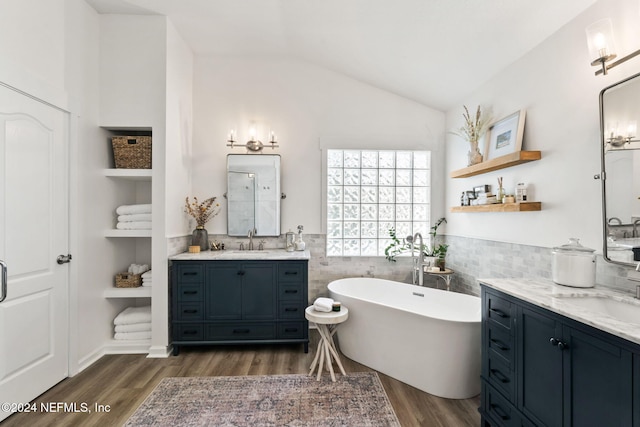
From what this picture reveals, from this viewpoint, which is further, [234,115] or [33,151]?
[234,115]

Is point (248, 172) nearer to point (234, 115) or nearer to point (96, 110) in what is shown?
point (234, 115)

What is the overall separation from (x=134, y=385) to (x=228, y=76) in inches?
129

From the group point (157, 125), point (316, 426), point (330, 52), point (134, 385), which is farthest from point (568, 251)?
point (157, 125)

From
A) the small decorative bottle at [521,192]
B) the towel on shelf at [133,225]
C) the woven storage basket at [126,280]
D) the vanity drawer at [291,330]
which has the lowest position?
the vanity drawer at [291,330]

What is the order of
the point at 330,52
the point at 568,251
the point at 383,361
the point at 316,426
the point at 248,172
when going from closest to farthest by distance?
the point at 568,251
the point at 316,426
the point at 383,361
the point at 330,52
the point at 248,172

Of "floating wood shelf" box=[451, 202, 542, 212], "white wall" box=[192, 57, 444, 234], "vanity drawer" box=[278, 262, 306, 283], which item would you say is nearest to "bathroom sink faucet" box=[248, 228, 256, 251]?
"white wall" box=[192, 57, 444, 234]

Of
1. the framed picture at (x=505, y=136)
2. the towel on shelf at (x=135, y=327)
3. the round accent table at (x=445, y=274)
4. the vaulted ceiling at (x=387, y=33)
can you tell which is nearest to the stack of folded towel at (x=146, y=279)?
the towel on shelf at (x=135, y=327)

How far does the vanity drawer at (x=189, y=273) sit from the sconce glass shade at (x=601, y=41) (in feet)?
10.8

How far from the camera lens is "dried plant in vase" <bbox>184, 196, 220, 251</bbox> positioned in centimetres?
326

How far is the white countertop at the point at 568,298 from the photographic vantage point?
1.11m

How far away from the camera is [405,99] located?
144 inches

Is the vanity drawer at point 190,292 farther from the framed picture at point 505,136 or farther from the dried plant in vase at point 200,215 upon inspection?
the framed picture at point 505,136

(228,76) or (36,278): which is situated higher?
(228,76)

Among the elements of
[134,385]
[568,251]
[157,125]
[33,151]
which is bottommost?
[134,385]
